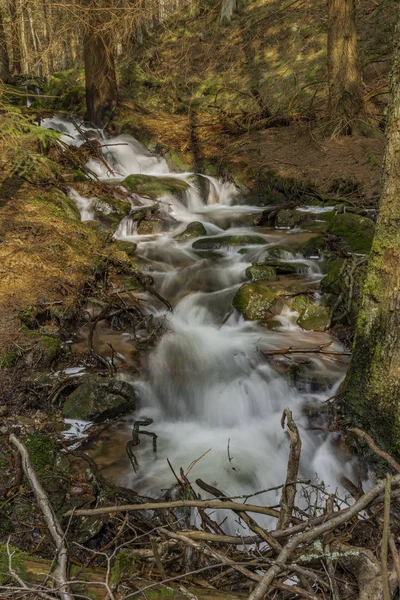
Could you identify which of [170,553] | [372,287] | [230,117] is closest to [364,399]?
[372,287]

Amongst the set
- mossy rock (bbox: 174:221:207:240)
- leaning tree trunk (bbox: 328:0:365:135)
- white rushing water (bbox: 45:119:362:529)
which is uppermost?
leaning tree trunk (bbox: 328:0:365:135)

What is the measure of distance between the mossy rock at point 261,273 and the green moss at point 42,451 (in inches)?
162

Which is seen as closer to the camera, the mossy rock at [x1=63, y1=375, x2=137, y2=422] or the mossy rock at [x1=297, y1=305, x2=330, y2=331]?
the mossy rock at [x1=63, y1=375, x2=137, y2=422]

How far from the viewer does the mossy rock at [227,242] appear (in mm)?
8422

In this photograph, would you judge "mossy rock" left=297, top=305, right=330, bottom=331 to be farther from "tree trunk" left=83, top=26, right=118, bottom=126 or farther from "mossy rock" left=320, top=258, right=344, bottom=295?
"tree trunk" left=83, top=26, right=118, bottom=126

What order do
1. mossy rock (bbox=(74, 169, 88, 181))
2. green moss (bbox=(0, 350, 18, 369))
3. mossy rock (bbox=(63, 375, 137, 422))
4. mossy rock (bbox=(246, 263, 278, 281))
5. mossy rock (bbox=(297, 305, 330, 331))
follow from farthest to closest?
mossy rock (bbox=(74, 169, 88, 181)) < mossy rock (bbox=(246, 263, 278, 281)) < mossy rock (bbox=(297, 305, 330, 331)) < green moss (bbox=(0, 350, 18, 369)) < mossy rock (bbox=(63, 375, 137, 422))

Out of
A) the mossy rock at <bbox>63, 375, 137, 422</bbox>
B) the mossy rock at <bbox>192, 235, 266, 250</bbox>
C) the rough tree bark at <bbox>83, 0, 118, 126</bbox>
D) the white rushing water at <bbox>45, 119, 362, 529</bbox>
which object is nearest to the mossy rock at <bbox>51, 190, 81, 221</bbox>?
the white rushing water at <bbox>45, 119, 362, 529</bbox>

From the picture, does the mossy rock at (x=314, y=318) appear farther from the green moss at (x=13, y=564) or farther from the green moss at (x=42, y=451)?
the green moss at (x=13, y=564)

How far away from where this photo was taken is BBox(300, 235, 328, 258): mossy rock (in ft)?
25.2

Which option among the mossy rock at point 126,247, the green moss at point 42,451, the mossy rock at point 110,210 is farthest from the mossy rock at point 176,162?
the green moss at point 42,451

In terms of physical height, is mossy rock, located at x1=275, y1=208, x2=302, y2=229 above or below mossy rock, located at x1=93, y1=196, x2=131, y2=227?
below

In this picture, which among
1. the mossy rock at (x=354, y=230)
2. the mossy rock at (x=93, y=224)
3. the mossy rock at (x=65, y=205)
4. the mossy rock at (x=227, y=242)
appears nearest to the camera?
the mossy rock at (x=354, y=230)

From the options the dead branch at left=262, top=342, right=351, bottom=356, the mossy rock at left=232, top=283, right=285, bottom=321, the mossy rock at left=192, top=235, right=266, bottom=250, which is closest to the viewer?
the dead branch at left=262, top=342, right=351, bottom=356

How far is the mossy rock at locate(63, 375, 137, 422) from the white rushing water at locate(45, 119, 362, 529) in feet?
0.68
